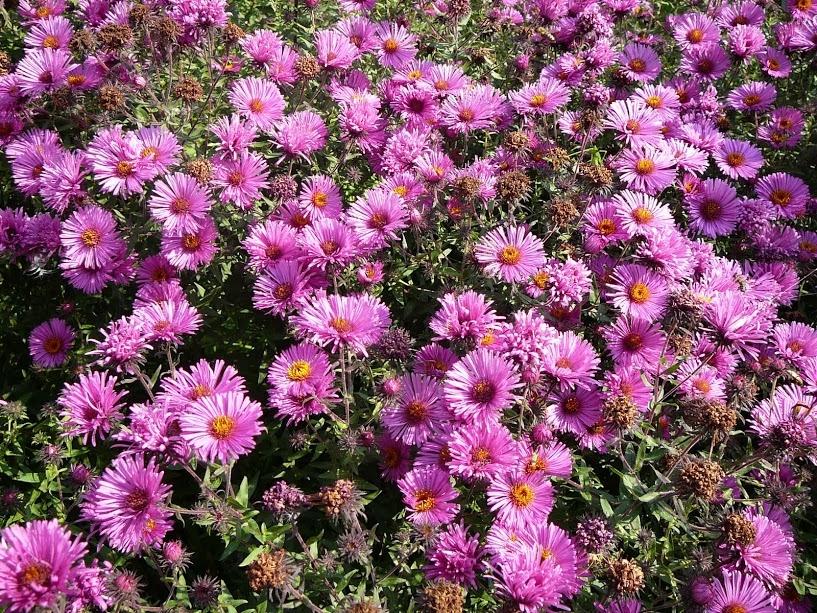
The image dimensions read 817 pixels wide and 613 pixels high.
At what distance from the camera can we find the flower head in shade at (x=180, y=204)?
10.4 ft

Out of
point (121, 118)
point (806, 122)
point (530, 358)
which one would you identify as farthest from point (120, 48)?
point (806, 122)

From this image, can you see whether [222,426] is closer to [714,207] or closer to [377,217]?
[377,217]

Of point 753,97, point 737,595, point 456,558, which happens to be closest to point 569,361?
point 456,558

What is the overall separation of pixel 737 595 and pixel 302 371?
1.80 m

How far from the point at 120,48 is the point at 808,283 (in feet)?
13.2

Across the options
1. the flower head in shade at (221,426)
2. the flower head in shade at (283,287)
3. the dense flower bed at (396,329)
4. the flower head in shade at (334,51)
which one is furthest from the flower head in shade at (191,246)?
the flower head in shade at (334,51)

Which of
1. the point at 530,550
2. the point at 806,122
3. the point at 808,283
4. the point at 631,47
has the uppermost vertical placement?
the point at 631,47

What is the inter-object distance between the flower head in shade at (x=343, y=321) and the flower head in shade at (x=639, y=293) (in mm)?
1041

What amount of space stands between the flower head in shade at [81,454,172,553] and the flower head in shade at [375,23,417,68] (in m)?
3.04

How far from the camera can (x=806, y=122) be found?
4699 millimetres

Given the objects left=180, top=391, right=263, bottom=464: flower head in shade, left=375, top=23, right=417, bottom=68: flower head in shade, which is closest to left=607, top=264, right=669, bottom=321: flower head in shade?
left=180, top=391, right=263, bottom=464: flower head in shade

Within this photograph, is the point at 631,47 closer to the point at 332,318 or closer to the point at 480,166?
the point at 480,166

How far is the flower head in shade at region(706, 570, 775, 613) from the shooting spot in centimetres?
247

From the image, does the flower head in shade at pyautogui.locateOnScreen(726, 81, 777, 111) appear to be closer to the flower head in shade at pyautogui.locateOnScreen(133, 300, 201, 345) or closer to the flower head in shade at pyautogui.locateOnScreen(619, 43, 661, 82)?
the flower head in shade at pyautogui.locateOnScreen(619, 43, 661, 82)
